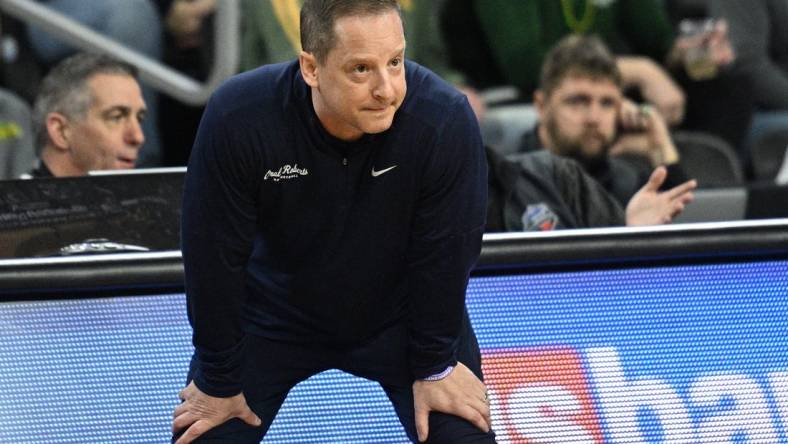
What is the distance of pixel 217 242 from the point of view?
2.44m

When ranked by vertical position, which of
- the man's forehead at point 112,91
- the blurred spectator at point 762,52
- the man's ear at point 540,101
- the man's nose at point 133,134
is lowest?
the blurred spectator at point 762,52

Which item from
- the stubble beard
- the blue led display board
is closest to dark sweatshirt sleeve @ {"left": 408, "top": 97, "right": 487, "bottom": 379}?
the blue led display board

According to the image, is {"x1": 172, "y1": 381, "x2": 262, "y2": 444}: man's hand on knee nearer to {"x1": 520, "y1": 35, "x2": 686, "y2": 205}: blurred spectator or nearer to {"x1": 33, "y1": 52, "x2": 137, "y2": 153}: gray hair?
{"x1": 33, "y1": 52, "x2": 137, "y2": 153}: gray hair

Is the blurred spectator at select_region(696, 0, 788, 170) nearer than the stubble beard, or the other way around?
the stubble beard

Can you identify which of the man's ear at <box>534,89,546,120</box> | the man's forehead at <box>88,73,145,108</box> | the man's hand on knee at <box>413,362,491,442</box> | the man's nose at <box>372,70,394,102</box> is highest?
the man's nose at <box>372,70,394,102</box>

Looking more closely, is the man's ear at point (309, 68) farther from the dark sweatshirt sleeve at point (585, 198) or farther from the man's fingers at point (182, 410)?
the dark sweatshirt sleeve at point (585, 198)

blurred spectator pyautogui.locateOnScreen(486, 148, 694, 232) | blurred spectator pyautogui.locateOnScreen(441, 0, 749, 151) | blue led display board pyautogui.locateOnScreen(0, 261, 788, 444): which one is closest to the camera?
blue led display board pyautogui.locateOnScreen(0, 261, 788, 444)

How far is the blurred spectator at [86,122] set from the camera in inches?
170

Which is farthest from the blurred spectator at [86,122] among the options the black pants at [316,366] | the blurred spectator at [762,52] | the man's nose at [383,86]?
the blurred spectator at [762,52]

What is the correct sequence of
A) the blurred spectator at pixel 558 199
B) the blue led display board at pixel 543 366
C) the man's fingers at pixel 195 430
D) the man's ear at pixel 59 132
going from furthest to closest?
the man's ear at pixel 59 132
the blurred spectator at pixel 558 199
the blue led display board at pixel 543 366
the man's fingers at pixel 195 430

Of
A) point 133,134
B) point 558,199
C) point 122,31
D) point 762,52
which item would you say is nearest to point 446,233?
point 558,199

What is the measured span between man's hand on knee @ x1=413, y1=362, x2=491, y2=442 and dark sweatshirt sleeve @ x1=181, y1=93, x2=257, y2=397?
36 cm

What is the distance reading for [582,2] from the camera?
599 cm

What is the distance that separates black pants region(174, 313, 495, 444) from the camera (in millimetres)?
2613
